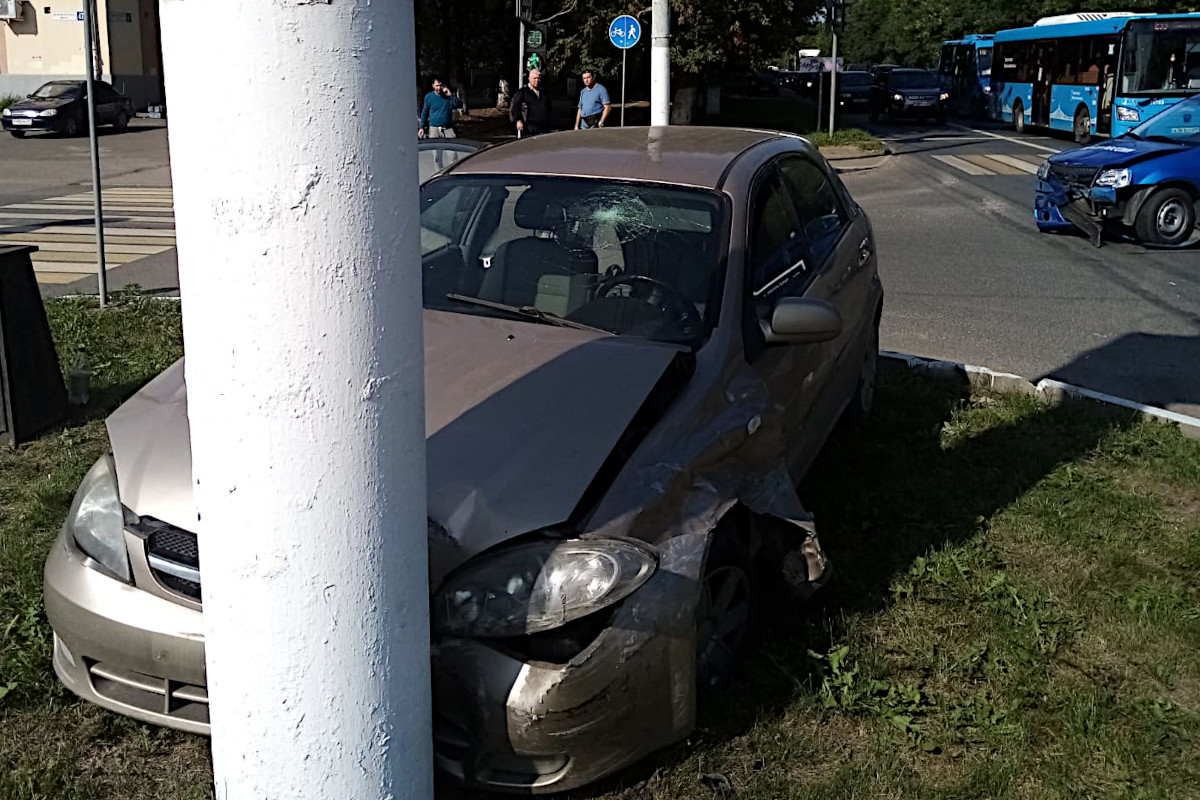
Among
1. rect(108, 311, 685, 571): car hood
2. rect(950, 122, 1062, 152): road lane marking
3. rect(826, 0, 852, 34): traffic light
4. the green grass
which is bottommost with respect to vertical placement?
the green grass

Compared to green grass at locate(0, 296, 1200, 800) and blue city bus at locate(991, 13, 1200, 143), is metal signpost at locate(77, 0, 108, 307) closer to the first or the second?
green grass at locate(0, 296, 1200, 800)

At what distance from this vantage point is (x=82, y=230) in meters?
13.9

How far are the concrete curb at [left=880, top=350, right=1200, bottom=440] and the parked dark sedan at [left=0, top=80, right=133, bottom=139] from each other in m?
26.4

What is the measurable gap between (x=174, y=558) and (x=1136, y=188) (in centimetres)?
1199

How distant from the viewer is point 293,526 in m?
2.35

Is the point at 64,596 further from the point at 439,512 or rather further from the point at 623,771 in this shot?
the point at 623,771

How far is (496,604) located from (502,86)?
1577 inches

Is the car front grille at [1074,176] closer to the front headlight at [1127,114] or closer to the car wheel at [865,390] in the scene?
the car wheel at [865,390]

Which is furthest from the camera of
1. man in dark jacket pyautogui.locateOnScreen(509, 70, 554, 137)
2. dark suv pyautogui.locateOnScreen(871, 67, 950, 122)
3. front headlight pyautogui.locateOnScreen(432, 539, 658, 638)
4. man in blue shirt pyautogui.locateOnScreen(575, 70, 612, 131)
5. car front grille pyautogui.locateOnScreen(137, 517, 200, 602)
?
dark suv pyautogui.locateOnScreen(871, 67, 950, 122)

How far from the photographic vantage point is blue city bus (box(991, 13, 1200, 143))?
970 inches

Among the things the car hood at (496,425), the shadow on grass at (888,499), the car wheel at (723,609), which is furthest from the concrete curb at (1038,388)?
the car hood at (496,425)

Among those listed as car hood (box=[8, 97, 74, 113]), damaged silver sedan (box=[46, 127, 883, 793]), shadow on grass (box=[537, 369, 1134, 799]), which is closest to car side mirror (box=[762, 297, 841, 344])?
damaged silver sedan (box=[46, 127, 883, 793])

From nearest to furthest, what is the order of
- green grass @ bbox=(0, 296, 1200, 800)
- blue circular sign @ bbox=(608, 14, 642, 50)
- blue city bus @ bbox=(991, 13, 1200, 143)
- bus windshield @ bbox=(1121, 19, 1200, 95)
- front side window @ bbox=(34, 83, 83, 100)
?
1. green grass @ bbox=(0, 296, 1200, 800)
2. blue circular sign @ bbox=(608, 14, 642, 50)
3. bus windshield @ bbox=(1121, 19, 1200, 95)
4. blue city bus @ bbox=(991, 13, 1200, 143)
5. front side window @ bbox=(34, 83, 83, 100)

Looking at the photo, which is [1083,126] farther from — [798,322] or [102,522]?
[102,522]
